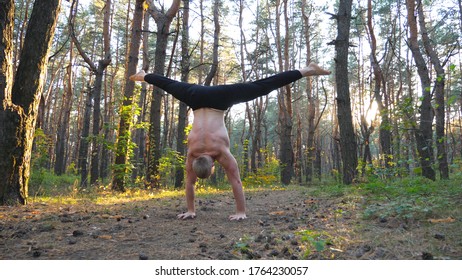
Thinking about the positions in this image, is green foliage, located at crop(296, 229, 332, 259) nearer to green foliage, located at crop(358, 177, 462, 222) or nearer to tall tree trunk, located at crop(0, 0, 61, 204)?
green foliage, located at crop(358, 177, 462, 222)

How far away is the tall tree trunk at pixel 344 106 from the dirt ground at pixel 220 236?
4.18 meters

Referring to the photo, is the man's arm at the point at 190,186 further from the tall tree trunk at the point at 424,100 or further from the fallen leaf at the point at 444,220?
the tall tree trunk at the point at 424,100

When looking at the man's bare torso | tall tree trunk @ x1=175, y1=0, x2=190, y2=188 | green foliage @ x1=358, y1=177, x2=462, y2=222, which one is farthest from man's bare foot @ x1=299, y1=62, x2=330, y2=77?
tall tree trunk @ x1=175, y1=0, x2=190, y2=188

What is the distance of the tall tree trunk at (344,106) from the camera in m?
8.62

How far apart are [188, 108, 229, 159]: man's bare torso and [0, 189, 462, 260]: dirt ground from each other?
1026 millimetres

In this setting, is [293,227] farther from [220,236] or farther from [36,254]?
[36,254]

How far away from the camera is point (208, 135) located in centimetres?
438

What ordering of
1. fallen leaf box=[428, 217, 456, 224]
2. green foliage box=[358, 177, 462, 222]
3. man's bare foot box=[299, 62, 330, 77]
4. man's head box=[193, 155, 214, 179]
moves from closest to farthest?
fallen leaf box=[428, 217, 456, 224], green foliage box=[358, 177, 462, 222], man's head box=[193, 155, 214, 179], man's bare foot box=[299, 62, 330, 77]

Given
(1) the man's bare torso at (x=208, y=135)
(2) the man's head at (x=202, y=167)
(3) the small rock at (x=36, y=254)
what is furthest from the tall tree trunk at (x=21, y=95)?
(2) the man's head at (x=202, y=167)

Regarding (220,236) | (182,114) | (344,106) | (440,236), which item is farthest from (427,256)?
(182,114)

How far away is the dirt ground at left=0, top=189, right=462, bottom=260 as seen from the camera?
8.72ft

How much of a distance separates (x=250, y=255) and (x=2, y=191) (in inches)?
171

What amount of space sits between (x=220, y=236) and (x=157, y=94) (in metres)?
8.11

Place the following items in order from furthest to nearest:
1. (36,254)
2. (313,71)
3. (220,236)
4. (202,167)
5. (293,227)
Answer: (313,71) → (202,167) → (293,227) → (220,236) → (36,254)
